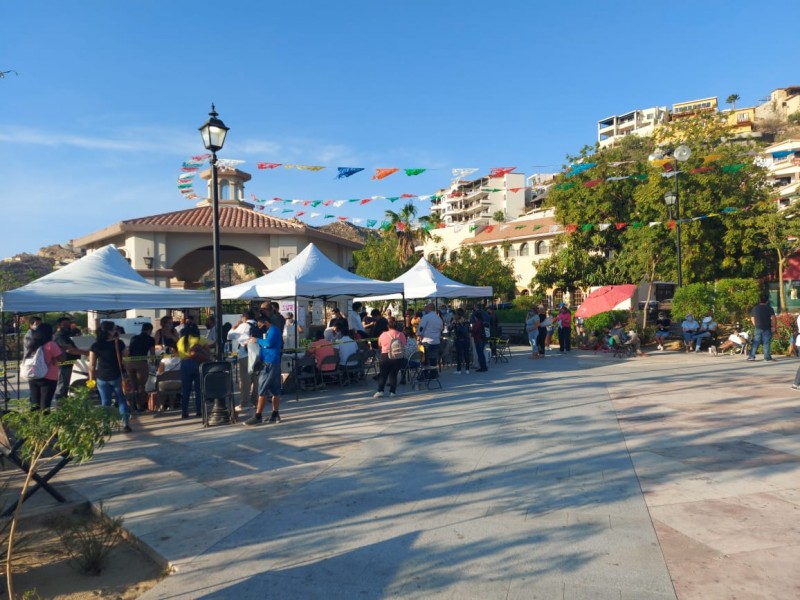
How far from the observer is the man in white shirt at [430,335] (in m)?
11.7

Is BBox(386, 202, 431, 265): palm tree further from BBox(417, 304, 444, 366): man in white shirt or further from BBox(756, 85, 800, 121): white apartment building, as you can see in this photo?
BBox(756, 85, 800, 121): white apartment building

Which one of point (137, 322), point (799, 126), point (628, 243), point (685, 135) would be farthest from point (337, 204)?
point (799, 126)

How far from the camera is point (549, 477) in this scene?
559 cm

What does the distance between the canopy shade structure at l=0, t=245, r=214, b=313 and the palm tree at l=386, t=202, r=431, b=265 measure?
29.4m

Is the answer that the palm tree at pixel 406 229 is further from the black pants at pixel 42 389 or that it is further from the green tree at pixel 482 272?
the black pants at pixel 42 389

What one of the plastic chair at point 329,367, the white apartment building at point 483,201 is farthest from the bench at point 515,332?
the white apartment building at point 483,201

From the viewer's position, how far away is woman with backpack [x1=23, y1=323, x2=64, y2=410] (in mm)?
7555

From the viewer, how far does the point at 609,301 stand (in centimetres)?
2008

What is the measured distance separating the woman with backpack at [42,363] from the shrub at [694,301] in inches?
676

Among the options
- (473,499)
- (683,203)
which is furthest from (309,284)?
(683,203)

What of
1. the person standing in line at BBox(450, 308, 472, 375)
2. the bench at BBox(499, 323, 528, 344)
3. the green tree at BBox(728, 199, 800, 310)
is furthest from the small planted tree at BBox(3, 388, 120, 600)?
the green tree at BBox(728, 199, 800, 310)

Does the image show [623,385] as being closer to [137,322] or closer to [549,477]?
[549,477]

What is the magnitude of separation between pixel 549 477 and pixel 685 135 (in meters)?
31.4

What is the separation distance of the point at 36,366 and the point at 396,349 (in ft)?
17.6
